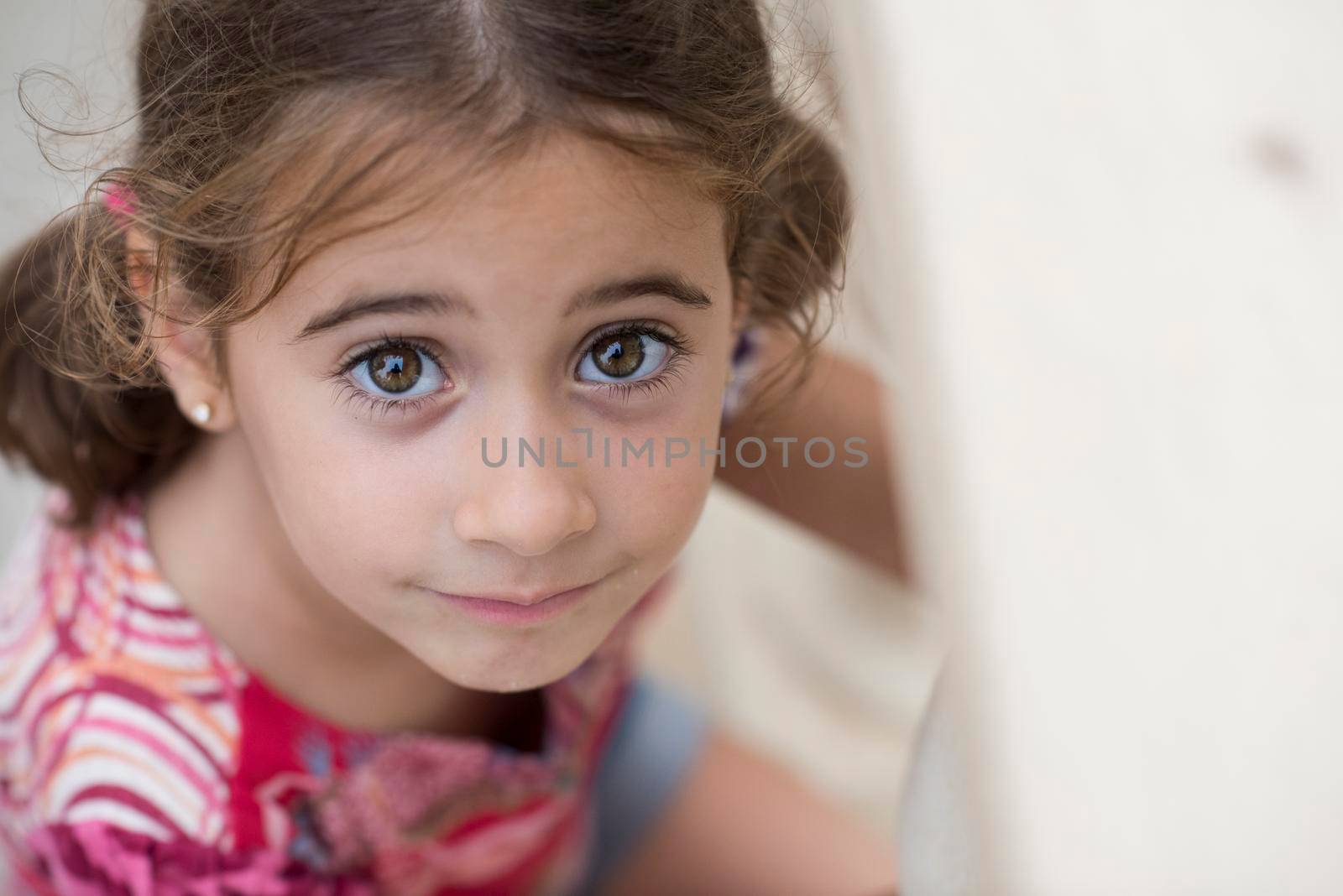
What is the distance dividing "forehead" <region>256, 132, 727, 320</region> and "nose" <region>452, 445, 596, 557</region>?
74 millimetres

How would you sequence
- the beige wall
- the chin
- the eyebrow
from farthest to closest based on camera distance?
the beige wall, the chin, the eyebrow

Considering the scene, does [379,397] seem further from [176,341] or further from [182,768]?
[182,768]

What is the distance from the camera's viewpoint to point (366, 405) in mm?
577

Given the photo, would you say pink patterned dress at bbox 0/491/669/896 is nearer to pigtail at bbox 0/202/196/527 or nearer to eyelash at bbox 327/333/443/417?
pigtail at bbox 0/202/196/527

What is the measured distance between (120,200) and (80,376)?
12 cm

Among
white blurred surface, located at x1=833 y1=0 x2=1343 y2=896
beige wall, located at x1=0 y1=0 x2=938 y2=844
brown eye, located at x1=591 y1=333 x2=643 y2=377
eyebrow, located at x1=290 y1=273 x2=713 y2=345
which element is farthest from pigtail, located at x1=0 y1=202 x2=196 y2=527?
beige wall, located at x1=0 y1=0 x2=938 y2=844

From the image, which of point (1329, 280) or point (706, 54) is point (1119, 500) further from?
point (706, 54)

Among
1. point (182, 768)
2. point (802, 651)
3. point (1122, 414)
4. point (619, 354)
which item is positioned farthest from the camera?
point (802, 651)

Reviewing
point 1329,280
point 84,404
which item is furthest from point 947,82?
point 84,404

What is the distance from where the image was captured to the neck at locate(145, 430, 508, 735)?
77cm

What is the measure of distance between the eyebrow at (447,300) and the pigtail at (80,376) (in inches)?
4.8

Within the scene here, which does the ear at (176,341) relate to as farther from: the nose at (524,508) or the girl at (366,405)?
the nose at (524,508)

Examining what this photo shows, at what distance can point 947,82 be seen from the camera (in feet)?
1.75

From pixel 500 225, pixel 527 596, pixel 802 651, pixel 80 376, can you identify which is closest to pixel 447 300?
pixel 500 225
